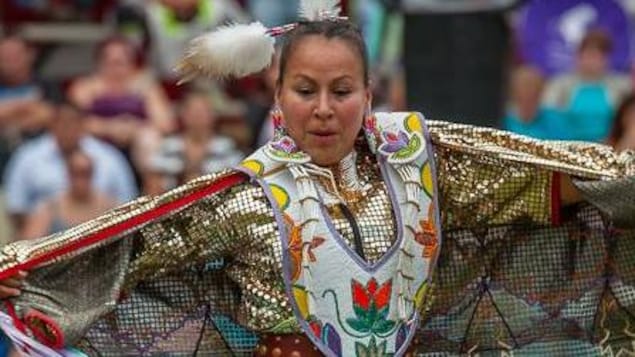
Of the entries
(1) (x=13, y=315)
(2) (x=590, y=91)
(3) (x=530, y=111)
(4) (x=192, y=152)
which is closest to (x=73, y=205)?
(4) (x=192, y=152)

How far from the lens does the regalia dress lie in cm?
632

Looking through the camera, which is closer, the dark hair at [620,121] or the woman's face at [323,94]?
the woman's face at [323,94]

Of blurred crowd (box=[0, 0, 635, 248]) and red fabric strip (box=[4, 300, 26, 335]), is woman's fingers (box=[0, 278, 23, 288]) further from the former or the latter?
blurred crowd (box=[0, 0, 635, 248])

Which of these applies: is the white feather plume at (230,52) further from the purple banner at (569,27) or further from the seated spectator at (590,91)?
the purple banner at (569,27)

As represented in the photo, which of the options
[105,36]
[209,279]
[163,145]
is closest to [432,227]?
[209,279]

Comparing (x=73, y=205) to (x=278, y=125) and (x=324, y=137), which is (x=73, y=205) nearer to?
(x=278, y=125)

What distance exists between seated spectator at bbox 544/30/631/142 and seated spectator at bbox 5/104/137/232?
2.30 meters

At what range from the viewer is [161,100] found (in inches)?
496

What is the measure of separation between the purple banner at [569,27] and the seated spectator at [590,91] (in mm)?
141

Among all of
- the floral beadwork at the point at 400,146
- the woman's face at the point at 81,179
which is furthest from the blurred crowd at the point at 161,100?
the floral beadwork at the point at 400,146

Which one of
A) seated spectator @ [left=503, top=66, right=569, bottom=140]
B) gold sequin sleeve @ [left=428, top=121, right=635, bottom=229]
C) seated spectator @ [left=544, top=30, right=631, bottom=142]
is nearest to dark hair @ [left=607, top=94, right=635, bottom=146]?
seated spectator @ [left=544, top=30, right=631, bottom=142]

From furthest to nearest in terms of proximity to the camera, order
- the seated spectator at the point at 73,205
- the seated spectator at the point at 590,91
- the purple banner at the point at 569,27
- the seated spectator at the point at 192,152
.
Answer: the purple banner at the point at 569,27 → the seated spectator at the point at 590,91 → the seated spectator at the point at 192,152 → the seated spectator at the point at 73,205

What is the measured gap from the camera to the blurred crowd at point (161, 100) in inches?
428

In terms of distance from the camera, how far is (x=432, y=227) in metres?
6.44
